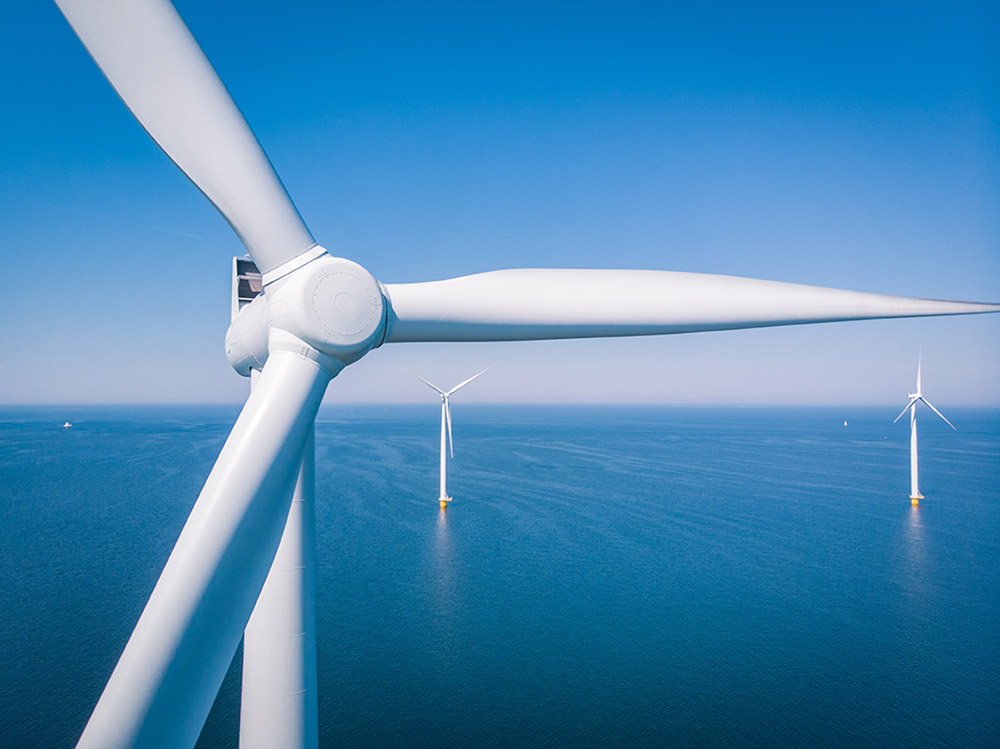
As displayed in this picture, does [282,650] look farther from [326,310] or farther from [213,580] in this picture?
[326,310]

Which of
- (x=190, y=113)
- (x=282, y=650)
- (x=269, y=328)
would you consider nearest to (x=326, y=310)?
(x=269, y=328)

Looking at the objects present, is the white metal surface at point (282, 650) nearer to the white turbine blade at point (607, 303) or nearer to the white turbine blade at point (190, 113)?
the white turbine blade at point (607, 303)

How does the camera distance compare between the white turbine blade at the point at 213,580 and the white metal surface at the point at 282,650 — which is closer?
the white turbine blade at the point at 213,580

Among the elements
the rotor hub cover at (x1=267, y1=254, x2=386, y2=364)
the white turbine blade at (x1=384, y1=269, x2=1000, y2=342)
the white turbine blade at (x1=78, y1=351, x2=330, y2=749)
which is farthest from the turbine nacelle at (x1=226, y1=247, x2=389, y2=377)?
the white turbine blade at (x1=384, y1=269, x2=1000, y2=342)

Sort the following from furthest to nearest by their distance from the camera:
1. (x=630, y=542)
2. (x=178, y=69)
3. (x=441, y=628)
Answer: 1. (x=630, y=542)
2. (x=441, y=628)
3. (x=178, y=69)

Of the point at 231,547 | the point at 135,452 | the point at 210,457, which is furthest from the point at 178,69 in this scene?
the point at 135,452

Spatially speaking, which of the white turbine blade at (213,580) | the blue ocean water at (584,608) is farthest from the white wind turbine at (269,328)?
the blue ocean water at (584,608)

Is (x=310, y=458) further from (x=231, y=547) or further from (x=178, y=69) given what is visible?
(x=178, y=69)
